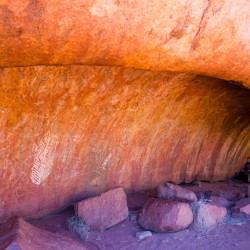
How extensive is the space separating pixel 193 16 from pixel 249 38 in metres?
0.89

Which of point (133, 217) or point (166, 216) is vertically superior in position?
point (166, 216)

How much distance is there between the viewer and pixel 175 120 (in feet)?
19.9

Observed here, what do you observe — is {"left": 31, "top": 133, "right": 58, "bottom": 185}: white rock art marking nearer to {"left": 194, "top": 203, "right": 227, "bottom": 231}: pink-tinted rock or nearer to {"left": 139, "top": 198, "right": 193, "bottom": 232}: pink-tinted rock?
{"left": 139, "top": 198, "right": 193, "bottom": 232}: pink-tinted rock

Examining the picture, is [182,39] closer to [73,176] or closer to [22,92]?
[22,92]

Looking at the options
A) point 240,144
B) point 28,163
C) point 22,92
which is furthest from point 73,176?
point 240,144

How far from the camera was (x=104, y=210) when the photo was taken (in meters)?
4.67

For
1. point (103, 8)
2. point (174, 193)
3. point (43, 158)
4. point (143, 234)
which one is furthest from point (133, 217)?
point (103, 8)

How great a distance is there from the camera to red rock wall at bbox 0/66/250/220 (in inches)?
149

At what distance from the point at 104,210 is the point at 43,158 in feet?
3.75

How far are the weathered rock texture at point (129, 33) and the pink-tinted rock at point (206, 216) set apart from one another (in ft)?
6.74

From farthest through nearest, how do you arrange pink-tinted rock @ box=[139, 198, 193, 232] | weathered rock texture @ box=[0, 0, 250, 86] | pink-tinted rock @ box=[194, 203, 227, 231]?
pink-tinted rock @ box=[194, 203, 227, 231] < pink-tinted rock @ box=[139, 198, 193, 232] < weathered rock texture @ box=[0, 0, 250, 86]

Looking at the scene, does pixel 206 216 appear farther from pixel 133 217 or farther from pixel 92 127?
pixel 92 127

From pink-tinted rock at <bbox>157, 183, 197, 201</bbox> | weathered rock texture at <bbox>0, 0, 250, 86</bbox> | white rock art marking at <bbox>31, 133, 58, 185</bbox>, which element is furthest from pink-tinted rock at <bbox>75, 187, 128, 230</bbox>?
weathered rock texture at <bbox>0, 0, 250, 86</bbox>

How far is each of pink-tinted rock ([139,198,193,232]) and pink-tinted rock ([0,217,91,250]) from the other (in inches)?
54.1
